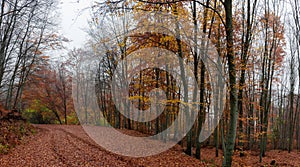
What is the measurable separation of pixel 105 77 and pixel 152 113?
5880 mm

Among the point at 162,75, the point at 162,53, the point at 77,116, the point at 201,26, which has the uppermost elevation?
the point at 201,26

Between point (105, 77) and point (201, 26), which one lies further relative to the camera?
point (105, 77)

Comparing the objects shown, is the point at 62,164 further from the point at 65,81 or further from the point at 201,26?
the point at 65,81

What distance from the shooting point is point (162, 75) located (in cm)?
1361

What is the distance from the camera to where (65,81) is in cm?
2678

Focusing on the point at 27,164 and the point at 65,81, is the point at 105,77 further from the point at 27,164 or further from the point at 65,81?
the point at 27,164

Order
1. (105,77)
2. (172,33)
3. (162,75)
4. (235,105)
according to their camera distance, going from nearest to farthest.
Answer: (235,105) < (172,33) < (162,75) < (105,77)

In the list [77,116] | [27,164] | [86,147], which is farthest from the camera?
[77,116]

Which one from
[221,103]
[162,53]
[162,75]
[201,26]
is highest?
[201,26]

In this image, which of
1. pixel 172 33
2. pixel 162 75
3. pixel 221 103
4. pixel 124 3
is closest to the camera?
pixel 124 3

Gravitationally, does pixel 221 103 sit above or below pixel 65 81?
below

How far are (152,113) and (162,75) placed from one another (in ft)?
18.5

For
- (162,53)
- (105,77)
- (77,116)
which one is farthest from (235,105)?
(77,116)

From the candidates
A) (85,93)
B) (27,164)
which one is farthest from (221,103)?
(85,93)
